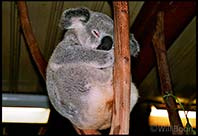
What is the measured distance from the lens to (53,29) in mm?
2805

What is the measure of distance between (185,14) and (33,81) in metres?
1.97

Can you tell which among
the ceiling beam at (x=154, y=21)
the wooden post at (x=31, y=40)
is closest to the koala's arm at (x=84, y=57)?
the wooden post at (x=31, y=40)

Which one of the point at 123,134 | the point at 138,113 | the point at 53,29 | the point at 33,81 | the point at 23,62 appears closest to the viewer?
the point at 123,134

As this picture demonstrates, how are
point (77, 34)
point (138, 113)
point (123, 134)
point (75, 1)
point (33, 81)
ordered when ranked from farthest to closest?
point (138, 113), point (33, 81), point (75, 1), point (77, 34), point (123, 134)

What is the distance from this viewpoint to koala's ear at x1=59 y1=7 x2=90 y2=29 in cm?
146

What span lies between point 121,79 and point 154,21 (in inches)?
55.3

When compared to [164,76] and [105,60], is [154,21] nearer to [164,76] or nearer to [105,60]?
[164,76]

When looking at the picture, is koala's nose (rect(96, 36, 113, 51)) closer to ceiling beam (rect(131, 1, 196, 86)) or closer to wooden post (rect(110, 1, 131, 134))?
wooden post (rect(110, 1, 131, 134))

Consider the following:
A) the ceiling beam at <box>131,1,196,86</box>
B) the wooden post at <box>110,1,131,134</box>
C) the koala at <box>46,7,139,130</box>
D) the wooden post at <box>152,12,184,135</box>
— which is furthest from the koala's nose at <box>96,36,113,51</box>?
the ceiling beam at <box>131,1,196,86</box>

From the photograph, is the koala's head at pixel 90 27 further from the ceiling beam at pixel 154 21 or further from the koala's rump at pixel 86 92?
the ceiling beam at pixel 154 21

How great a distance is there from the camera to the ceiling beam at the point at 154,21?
233cm

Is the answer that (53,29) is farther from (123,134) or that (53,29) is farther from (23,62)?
(123,134)

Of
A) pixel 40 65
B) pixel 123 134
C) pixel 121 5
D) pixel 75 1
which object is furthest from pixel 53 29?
pixel 123 134

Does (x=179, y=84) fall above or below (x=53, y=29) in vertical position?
below
